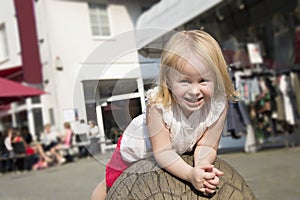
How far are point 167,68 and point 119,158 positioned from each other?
1.38 feet

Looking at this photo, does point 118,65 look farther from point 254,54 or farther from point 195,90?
point 254,54

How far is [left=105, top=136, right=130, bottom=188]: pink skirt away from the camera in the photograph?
5.33 ft

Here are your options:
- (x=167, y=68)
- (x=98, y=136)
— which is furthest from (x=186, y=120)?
(x=98, y=136)

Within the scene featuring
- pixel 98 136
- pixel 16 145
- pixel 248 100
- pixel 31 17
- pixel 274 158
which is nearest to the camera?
pixel 98 136

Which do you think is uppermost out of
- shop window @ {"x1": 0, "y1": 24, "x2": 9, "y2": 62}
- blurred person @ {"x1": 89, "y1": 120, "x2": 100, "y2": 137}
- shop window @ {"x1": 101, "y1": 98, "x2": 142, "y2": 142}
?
shop window @ {"x1": 0, "y1": 24, "x2": 9, "y2": 62}

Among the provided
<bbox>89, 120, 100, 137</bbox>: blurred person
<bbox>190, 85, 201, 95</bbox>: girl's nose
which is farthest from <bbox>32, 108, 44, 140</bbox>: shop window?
<bbox>190, 85, 201, 95</bbox>: girl's nose

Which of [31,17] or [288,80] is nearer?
[288,80]

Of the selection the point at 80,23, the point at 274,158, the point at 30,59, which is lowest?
the point at 274,158

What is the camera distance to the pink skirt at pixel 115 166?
5.33 ft

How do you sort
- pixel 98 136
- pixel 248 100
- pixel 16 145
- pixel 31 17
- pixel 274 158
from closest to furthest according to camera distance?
pixel 98 136, pixel 274 158, pixel 248 100, pixel 16 145, pixel 31 17

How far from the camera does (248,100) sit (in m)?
7.17

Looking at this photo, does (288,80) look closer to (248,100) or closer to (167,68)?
(248,100)

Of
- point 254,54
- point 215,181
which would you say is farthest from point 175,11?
point 215,181

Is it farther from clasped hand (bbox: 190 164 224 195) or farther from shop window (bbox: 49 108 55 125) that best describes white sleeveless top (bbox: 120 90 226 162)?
shop window (bbox: 49 108 55 125)
